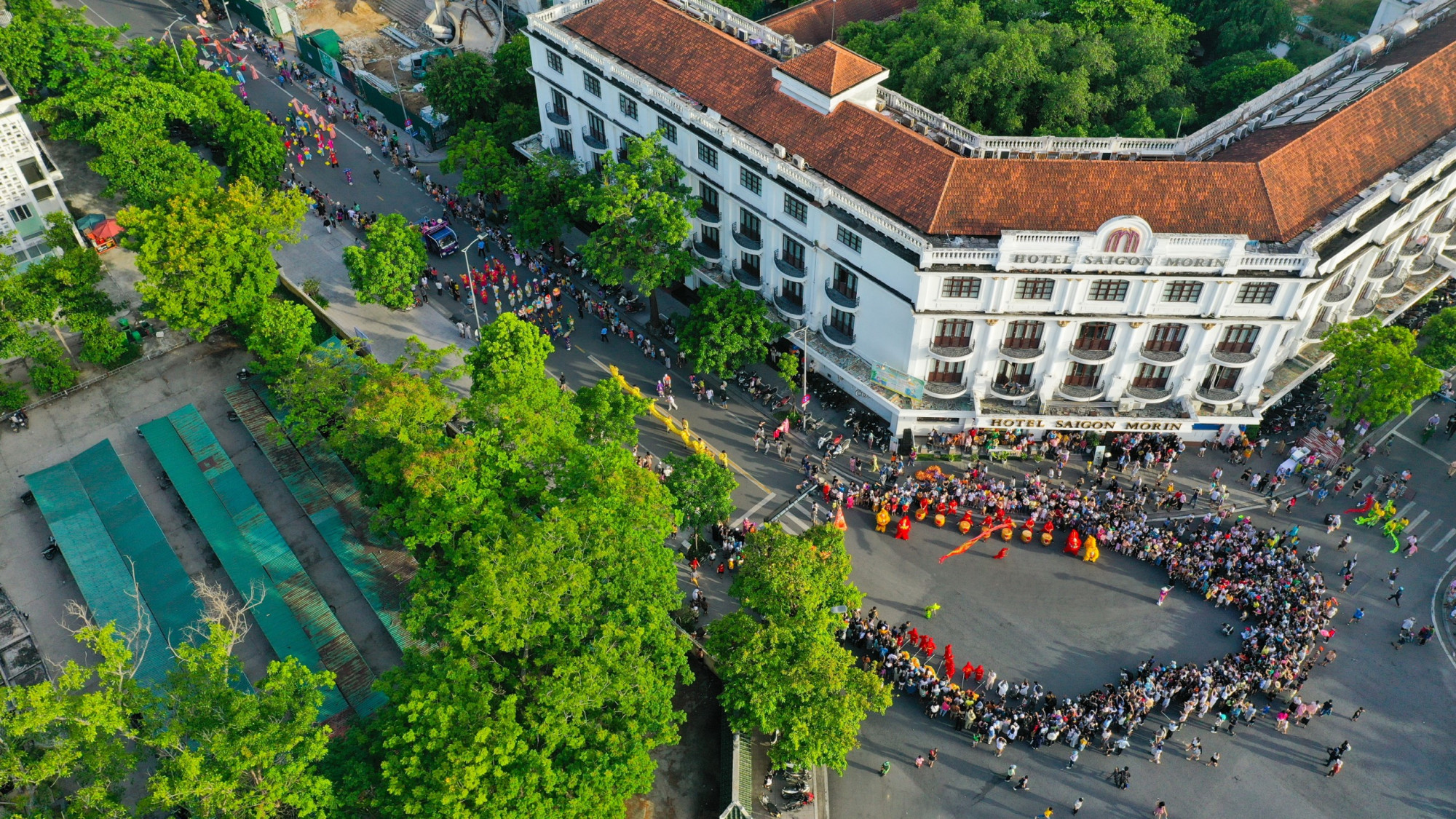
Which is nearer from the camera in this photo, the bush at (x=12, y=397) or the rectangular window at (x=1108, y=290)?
the rectangular window at (x=1108, y=290)

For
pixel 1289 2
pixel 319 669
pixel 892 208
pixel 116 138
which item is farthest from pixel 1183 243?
pixel 116 138

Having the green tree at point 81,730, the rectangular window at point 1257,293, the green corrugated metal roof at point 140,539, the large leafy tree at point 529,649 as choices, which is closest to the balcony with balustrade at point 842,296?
the large leafy tree at point 529,649

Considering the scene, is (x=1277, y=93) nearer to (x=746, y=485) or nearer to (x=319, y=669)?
(x=746, y=485)

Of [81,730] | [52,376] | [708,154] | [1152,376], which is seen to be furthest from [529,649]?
[52,376]

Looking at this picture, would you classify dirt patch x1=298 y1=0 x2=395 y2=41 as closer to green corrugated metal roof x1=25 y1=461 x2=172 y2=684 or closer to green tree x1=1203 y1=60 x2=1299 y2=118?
green corrugated metal roof x1=25 y1=461 x2=172 y2=684

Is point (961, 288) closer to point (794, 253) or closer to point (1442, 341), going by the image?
point (794, 253)

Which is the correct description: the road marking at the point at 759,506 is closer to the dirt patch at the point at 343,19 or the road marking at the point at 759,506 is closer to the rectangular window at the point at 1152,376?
the rectangular window at the point at 1152,376

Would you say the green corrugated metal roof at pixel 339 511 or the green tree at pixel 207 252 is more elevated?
the green tree at pixel 207 252
